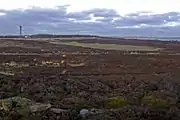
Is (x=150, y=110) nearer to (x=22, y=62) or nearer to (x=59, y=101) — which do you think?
(x=59, y=101)

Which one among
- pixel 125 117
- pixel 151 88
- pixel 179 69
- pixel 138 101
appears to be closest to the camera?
pixel 125 117

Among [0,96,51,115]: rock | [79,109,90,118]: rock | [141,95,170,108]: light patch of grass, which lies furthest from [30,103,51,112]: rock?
[141,95,170,108]: light patch of grass

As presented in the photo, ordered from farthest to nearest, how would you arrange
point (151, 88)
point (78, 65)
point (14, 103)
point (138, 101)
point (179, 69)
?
point (78, 65)
point (179, 69)
point (151, 88)
point (138, 101)
point (14, 103)

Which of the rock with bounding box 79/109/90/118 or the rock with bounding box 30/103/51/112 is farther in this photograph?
the rock with bounding box 30/103/51/112

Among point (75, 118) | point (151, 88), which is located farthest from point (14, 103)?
point (151, 88)

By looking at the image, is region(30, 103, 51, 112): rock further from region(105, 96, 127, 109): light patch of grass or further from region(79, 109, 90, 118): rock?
region(105, 96, 127, 109): light patch of grass

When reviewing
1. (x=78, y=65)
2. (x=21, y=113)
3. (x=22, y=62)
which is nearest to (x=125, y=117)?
(x=21, y=113)

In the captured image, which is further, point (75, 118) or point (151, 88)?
point (151, 88)

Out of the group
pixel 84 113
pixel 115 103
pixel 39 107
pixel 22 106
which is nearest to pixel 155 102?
pixel 115 103
